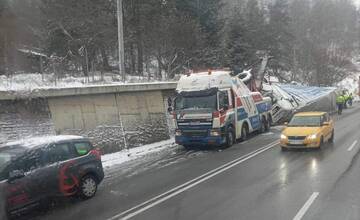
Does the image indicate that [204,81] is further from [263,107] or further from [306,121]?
[263,107]

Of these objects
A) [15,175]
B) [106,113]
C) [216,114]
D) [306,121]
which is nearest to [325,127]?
[306,121]

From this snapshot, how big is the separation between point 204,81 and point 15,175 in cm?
1230

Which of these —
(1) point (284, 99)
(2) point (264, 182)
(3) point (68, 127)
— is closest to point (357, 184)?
(2) point (264, 182)

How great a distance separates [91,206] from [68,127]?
8.33 meters

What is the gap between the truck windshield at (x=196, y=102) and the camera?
66.8 feet

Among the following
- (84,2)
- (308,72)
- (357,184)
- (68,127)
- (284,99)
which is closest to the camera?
(357,184)

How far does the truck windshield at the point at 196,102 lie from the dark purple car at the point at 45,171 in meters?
8.41

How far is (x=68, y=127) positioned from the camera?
18984 mm

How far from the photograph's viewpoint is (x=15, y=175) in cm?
1001

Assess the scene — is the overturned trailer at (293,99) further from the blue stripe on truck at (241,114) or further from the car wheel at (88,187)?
the car wheel at (88,187)

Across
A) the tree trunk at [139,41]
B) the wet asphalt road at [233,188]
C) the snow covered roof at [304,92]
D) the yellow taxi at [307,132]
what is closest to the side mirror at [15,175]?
the wet asphalt road at [233,188]

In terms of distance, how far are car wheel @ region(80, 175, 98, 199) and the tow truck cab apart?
8456mm

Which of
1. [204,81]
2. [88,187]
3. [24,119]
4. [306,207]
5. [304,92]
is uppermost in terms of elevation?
[204,81]

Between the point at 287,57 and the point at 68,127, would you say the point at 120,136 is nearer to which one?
the point at 68,127
